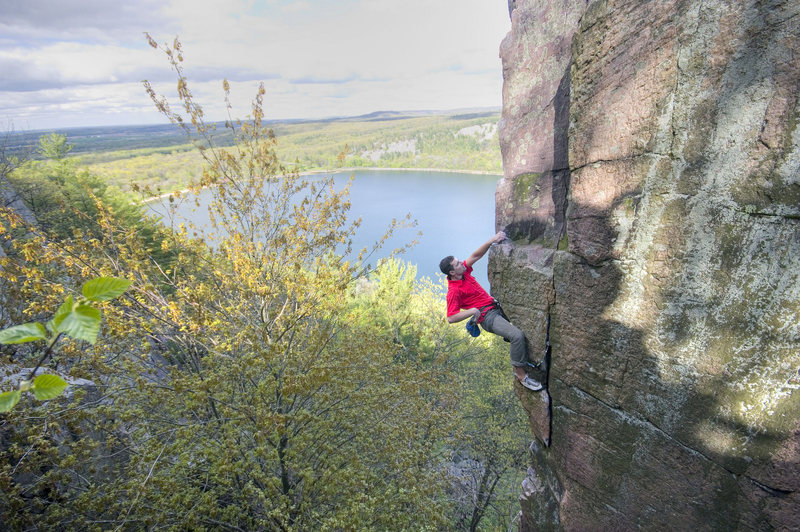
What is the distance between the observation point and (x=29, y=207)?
15.8 m

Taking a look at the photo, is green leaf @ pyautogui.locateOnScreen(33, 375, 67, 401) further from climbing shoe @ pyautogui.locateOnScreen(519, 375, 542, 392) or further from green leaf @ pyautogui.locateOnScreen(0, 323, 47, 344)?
climbing shoe @ pyautogui.locateOnScreen(519, 375, 542, 392)

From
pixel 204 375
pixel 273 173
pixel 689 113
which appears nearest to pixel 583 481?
pixel 689 113

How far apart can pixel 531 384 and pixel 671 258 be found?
7.64 ft

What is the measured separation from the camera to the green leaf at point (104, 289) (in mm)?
1038

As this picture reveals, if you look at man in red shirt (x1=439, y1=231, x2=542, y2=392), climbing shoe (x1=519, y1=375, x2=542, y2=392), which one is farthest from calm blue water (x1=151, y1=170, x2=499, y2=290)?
climbing shoe (x1=519, y1=375, x2=542, y2=392)

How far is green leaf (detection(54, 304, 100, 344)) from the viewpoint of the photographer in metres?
0.93

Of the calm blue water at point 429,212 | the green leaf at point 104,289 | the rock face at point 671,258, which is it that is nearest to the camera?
the green leaf at point 104,289

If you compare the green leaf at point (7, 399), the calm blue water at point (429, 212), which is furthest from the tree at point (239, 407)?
the calm blue water at point (429, 212)

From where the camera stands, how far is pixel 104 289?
3.58 ft

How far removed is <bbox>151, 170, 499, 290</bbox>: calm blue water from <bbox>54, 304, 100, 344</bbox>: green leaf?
81.6 ft

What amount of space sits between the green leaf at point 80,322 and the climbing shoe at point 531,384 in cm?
493

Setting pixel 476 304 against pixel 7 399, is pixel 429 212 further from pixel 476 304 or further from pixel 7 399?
pixel 7 399

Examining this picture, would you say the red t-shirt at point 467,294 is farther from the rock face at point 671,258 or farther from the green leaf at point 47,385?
the green leaf at point 47,385

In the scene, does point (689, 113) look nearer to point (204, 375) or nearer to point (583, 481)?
point (583, 481)
